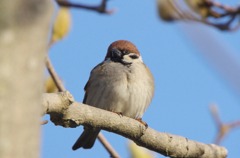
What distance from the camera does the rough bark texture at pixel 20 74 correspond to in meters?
0.78

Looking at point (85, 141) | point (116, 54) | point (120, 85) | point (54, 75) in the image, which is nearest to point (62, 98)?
point (54, 75)

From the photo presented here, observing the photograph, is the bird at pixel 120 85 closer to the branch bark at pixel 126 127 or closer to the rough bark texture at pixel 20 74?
the branch bark at pixel 126 127

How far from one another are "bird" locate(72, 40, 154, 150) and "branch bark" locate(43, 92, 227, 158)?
123 cm

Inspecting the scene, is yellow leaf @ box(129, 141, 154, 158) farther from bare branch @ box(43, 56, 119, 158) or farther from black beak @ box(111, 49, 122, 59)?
black beak @ box(111, 49, 122, 59)

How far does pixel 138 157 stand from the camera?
8.52 ft

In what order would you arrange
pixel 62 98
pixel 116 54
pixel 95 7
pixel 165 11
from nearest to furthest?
pixel 95 7 → pixel 62 98 → pixel 165 11 → pixel 116 54

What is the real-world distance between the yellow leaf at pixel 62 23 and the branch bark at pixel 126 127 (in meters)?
0.57

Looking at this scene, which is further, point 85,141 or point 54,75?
point 85,141

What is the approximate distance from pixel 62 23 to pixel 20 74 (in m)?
2.23

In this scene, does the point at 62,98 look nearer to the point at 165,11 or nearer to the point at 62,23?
the point at 62,23

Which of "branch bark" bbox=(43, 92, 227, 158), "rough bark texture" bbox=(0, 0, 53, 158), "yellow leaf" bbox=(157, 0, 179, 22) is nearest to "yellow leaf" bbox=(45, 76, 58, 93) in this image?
"branch bark" bbox=(43, 92, 227, 158)

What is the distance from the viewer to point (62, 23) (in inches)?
118

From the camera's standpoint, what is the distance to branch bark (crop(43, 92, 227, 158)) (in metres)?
2.53

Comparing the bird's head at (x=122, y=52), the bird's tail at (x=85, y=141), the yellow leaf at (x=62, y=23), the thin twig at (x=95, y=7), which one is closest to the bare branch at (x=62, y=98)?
the yellow leaf at (x=62, y=23)
